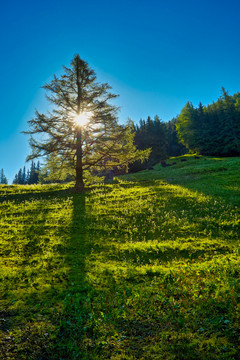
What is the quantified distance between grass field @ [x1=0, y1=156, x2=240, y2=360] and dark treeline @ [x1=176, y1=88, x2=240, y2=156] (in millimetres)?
51702

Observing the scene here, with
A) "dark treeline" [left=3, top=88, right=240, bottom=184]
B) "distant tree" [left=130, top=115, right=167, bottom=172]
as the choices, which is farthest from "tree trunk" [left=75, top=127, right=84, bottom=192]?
"distant tree" [left=130, top=115, right=167, bottom=172]

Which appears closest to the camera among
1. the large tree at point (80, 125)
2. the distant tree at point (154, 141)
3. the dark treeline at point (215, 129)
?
the large tree at point (80, 125)

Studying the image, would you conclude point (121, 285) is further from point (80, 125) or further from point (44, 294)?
point (80, 125)

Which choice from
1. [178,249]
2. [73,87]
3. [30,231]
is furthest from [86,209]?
[73,87]

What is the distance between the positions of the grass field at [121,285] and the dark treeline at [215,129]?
51.7 m

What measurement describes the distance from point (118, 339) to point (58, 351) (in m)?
1.13

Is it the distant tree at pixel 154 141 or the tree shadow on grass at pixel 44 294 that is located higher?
the distant tree at pixel 154 141

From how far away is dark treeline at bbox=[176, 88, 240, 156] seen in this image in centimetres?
5609

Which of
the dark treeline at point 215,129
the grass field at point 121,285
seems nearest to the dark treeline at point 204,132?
the dark treeline at point 215,129

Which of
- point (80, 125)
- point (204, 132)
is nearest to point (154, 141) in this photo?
point (204, 132)

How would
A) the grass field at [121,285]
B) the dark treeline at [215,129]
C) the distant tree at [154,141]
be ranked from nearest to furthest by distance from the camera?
the grass field at [121,285] → the dark treeline at [215,129] → the distant tree at [154,141]

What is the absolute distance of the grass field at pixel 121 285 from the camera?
143 inches

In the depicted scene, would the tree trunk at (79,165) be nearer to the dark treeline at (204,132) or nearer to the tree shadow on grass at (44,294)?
the tree shadow on grass at (44,294)

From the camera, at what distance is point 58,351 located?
3574 millimetres
